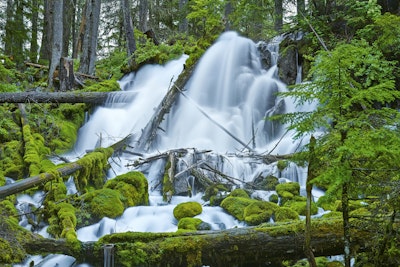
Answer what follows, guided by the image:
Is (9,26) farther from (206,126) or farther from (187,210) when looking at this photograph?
(187,210)

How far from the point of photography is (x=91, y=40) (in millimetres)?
16688

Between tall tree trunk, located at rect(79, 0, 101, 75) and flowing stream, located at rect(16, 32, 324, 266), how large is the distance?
2005 mm

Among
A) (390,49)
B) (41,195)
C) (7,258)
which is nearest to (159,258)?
(7,258)

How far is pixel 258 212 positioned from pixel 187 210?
1.24 meters

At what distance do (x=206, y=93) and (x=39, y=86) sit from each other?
6322mm

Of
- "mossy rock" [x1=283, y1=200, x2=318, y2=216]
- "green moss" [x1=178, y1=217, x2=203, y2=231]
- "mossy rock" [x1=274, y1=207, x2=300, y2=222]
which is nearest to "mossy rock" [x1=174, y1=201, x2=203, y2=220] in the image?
"green moss" [x1=178, y1=217, x2=203, y2=231]

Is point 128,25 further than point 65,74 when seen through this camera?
Yes

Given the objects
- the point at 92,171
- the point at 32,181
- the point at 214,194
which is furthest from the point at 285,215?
the point at 92,171

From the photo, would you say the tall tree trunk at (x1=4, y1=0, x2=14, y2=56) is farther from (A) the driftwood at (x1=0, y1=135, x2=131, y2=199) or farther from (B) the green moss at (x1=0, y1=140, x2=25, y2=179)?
(A) the driftwood at (x1=0, y1=135, x2=131, y2=199)

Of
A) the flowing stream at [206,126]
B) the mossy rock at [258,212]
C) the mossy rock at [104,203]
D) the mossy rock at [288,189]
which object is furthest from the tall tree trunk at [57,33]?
the mossy rock at [258,212]

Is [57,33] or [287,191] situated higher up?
[57,33]

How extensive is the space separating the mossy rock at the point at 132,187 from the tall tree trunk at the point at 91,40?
1039 cm

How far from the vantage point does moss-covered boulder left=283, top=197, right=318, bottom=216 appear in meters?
6.77

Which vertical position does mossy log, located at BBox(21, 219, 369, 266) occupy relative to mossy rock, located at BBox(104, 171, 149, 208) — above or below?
above
